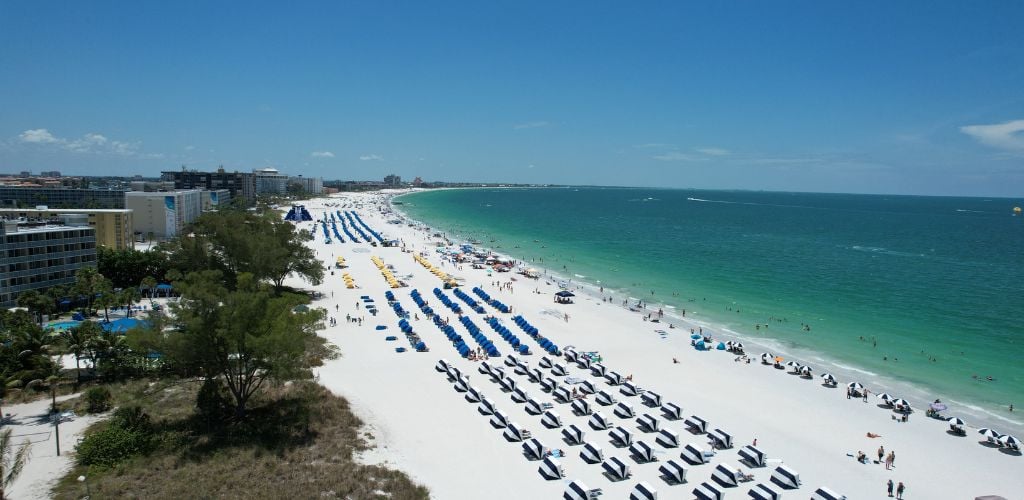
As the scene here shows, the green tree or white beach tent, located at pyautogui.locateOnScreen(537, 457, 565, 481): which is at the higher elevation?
the green tree

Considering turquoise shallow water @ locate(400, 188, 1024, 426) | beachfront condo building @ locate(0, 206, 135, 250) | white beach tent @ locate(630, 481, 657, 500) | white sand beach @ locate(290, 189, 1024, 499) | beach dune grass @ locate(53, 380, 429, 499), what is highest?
beachfront condo building @ locate(0, 206, 135, 250)

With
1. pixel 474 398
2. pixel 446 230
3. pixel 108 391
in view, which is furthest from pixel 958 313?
pixel 446 230

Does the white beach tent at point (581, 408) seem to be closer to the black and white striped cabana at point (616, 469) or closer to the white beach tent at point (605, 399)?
the white beach tent at point (605, 399)

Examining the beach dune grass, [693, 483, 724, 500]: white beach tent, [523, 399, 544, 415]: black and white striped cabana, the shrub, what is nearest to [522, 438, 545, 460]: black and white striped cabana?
[523, 399, 544, 415]: black and white striped cabana

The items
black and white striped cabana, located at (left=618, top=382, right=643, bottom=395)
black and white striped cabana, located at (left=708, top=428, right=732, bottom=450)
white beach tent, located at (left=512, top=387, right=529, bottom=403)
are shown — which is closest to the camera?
black and white striped cabana, located at (left=708, top=428, right=732, bottom=450)

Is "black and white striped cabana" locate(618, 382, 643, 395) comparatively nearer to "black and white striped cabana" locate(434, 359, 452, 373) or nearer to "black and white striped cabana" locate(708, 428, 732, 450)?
"black and white striped cabana" locate(708, 428, 732, 450)

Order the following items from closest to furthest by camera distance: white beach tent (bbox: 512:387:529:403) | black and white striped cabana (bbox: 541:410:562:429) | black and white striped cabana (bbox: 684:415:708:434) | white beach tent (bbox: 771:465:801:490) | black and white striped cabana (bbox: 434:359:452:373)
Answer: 1. white beach tent (bbox: 771:465:801:490)
2. black and white striped cabana (bbox: 684:415:708:434)
3. black and white striped cabana (bbox: 541:410:562:429)
4. white beach tent (bbox: 512:387:529:403)
5. black and white striped cabana (bbox: 434:359:452:373)

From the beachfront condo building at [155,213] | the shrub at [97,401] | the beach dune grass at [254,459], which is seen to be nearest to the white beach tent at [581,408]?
the beach dune grass at [254,459]
